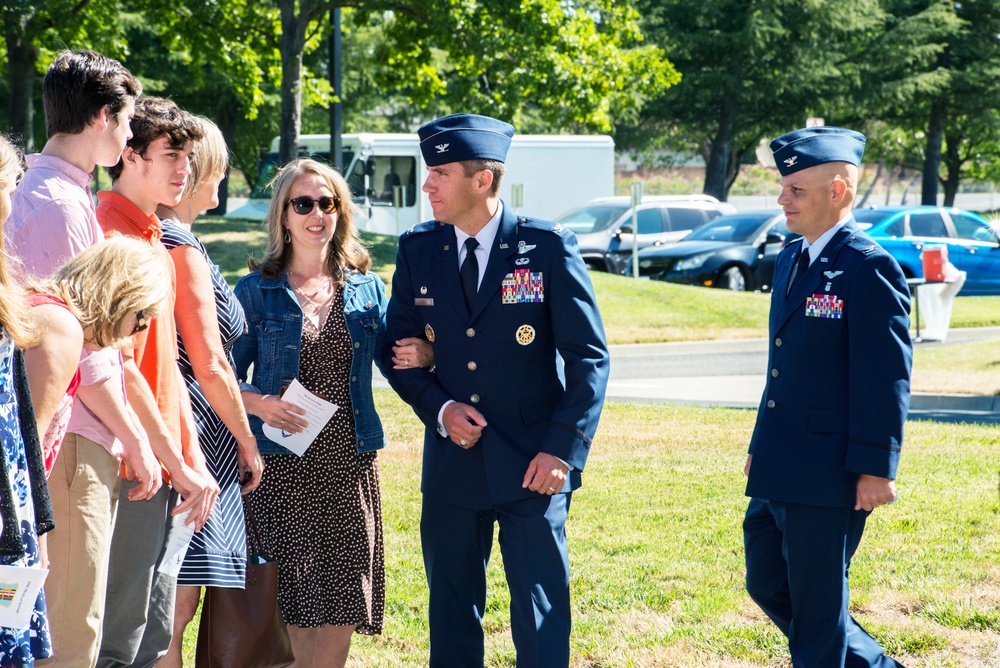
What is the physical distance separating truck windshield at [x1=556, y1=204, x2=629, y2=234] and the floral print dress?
2009cm

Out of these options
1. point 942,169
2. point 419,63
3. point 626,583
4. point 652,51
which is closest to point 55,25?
point 419,63

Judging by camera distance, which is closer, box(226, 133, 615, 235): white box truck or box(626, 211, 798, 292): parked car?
box(626, 211, 798, 292): parked car

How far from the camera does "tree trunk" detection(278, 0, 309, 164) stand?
17.7m

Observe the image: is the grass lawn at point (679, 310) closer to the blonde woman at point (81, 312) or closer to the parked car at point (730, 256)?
the parked car at point (730, 256)

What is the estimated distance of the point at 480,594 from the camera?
12.2 feet

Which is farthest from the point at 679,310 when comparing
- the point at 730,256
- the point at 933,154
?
the point at 933,154

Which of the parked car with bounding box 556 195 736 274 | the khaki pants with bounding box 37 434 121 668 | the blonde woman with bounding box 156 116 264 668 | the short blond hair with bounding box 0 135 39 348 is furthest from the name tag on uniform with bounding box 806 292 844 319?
the parked car with bounding box 556 195 736 274

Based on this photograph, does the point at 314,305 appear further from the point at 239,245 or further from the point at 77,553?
the point at 239,245

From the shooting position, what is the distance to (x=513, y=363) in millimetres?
3625

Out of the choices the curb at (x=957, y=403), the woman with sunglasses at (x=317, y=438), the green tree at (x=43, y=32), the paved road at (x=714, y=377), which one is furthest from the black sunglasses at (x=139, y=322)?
the green tree at (x=43, y=32)

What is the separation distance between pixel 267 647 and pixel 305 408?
773 millimetres

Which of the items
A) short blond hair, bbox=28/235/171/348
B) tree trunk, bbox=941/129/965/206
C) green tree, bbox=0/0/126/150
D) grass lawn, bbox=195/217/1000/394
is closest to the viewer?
short blond hair, bbox=28/235/171/348

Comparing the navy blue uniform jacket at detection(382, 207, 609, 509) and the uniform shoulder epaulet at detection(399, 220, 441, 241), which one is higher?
the uniform shoulder epaulet at detection(399, 220, 441, 241)

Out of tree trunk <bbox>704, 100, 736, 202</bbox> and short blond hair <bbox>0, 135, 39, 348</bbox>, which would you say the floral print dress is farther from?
tree trunk <bbox>704, 100, 736, 202</bbox>
